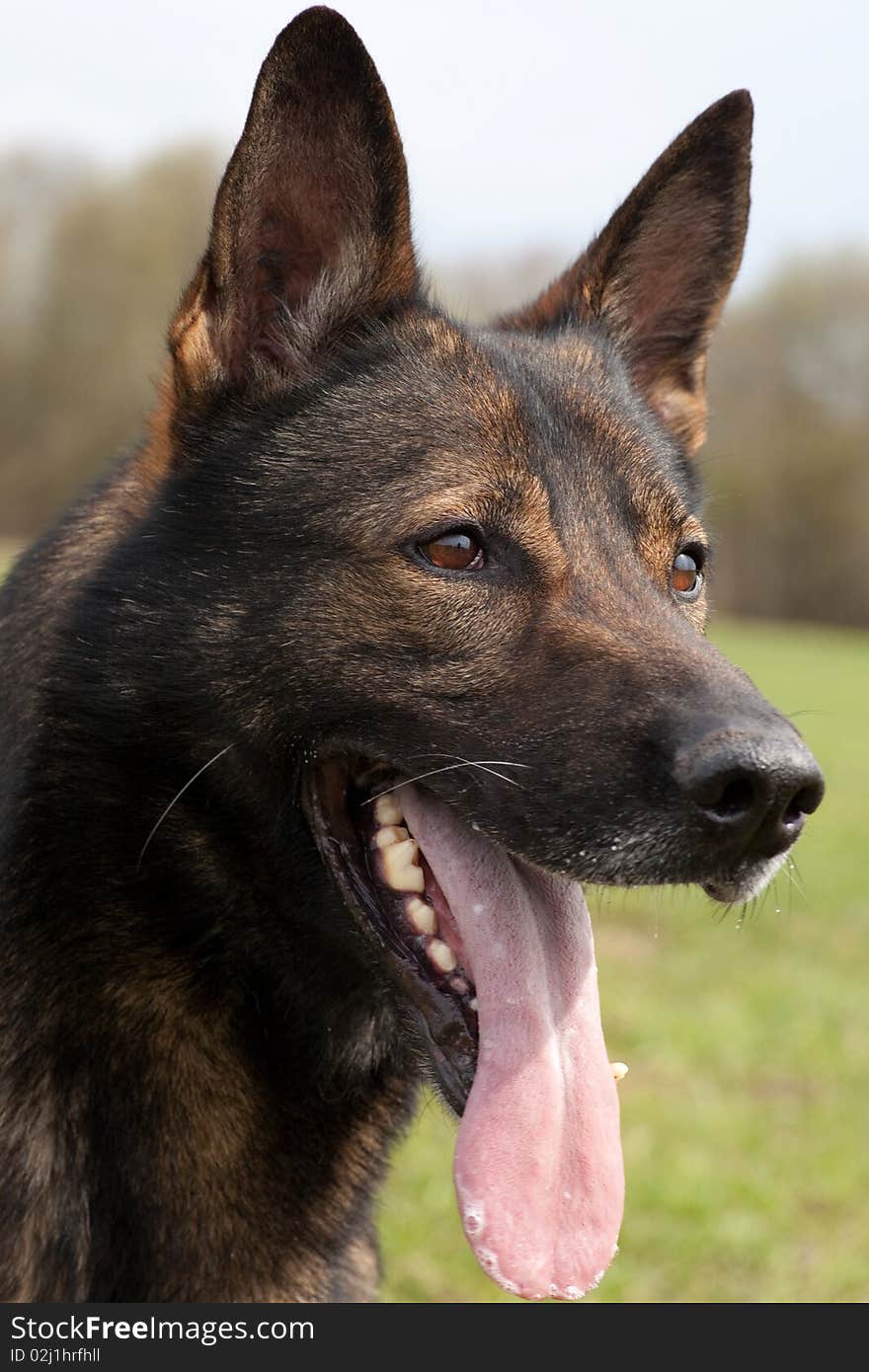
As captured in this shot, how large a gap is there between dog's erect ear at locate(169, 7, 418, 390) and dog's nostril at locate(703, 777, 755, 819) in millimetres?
1290

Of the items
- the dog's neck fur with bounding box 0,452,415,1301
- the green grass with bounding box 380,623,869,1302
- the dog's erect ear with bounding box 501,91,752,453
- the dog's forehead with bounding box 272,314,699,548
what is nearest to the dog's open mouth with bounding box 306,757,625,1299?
the dog's neck fur with bounding box 0,452,415,1301

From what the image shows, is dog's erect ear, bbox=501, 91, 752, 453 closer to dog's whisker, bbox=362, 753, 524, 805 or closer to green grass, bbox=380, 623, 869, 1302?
green grass, bbox=380, 623, 869, 1302

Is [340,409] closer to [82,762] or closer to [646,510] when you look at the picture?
[646,510]

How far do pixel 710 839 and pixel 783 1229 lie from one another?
2.92 metres

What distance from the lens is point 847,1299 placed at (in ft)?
13.4

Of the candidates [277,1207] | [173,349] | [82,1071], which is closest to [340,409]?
[173,349]

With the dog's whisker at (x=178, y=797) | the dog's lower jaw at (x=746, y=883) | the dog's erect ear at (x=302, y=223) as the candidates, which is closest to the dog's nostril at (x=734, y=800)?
the dog's lower jaw at (x=746, y=883)

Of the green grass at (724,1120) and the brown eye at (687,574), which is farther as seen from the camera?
the green grass at (724,1120)

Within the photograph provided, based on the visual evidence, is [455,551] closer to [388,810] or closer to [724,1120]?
[388,810]

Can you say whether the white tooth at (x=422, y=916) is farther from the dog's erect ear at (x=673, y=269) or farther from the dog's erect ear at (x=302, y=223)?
the dog's erect ear at (x=673, y=269)

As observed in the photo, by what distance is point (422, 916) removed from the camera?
8.15ft

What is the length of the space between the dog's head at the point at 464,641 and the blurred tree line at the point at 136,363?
65.3 ft

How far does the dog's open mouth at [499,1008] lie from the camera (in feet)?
7.61

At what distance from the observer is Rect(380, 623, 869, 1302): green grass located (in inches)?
162
